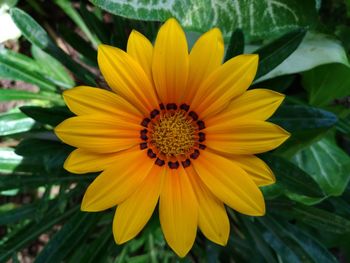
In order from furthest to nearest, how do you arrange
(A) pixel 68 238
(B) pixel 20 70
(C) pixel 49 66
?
(C) pixel 49 66
(B) pixel 20 70
(A) pixel 68 238

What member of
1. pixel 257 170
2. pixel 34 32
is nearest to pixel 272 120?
pixel 257 170

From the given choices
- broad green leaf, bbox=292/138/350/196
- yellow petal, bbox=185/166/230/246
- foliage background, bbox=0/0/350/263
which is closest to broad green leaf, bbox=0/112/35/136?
foliage background, bbox=0/0/350/263

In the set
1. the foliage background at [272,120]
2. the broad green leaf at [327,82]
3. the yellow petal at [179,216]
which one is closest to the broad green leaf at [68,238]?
the foliage background at [272,120]

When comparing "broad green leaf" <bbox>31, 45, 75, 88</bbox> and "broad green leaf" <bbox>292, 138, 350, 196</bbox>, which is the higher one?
"broad green leaf" <bbox>31, 45, 75, 88</bbox>

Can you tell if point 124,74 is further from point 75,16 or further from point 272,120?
point 75,16

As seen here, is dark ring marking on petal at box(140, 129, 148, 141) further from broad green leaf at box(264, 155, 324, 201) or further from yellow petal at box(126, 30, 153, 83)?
broad green leaf at box(264, 155, 324, 201)

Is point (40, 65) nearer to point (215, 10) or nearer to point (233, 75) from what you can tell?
point (215, 10)
